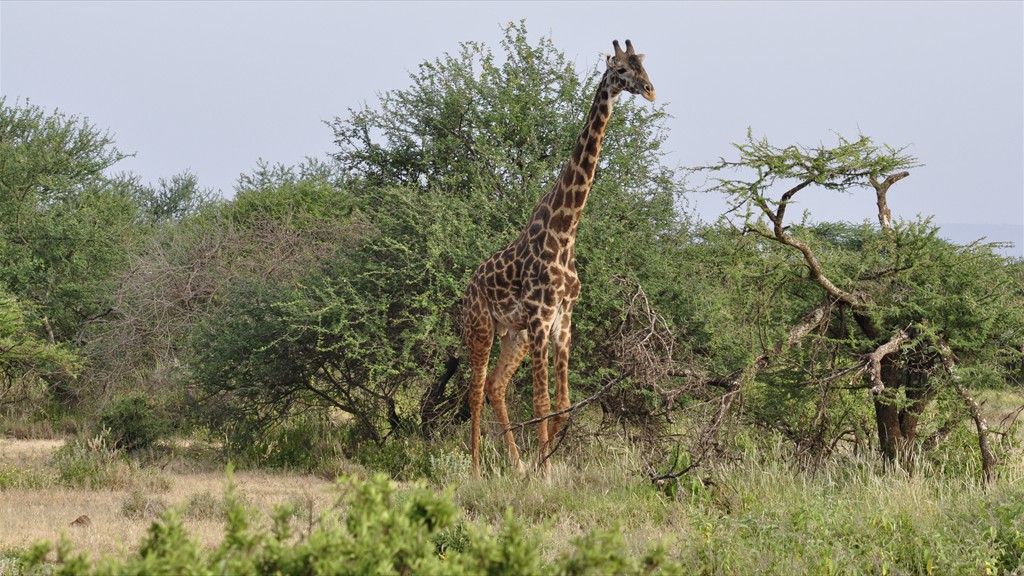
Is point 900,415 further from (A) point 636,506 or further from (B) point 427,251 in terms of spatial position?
(B) point 427,251

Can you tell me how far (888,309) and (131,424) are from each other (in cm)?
957

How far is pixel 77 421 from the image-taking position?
16656 mm

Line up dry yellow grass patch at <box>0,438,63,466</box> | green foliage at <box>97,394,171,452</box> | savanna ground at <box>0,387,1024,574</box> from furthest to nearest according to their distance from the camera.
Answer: green foliage at <box>97,394,171,452</box> → dry yellow grass patch at <box>0,438,63,466</box> → savanna ground at <box>0,387,1024,574</box>

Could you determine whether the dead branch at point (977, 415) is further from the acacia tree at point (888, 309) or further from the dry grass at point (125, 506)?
the dry grass at point (125, 506)

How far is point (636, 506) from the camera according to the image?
7934mm

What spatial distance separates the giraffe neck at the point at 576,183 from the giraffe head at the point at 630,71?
0.25m

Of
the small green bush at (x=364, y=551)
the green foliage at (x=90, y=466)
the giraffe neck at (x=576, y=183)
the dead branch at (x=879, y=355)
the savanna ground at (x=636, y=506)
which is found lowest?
the savanna ground at (x=636, y=506)

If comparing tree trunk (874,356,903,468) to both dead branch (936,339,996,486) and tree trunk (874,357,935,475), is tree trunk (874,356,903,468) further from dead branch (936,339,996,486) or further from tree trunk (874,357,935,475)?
dead branch (936,339,996,486)

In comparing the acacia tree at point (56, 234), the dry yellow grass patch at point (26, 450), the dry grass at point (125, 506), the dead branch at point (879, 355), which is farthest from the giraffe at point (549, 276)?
the acacia tree at point (56, 234)

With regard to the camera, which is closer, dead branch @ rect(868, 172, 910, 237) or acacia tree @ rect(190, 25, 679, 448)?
dead branch @ rect(868, 172, 910, 237)

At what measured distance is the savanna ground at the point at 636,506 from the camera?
20.0 ft

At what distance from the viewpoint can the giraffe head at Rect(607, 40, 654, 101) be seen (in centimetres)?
795

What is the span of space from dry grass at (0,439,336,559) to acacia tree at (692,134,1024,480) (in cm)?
458

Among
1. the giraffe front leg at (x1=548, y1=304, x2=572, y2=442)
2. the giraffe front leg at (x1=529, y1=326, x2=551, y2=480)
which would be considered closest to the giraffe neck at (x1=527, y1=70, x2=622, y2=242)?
the giraffe front leg at (x1=548, y1=304, x2=572, y2=442)
